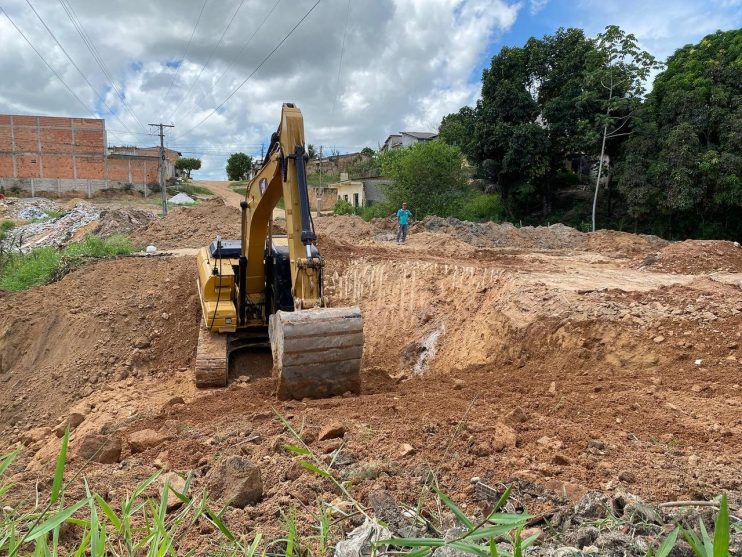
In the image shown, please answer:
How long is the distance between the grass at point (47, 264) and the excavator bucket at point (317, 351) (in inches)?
367

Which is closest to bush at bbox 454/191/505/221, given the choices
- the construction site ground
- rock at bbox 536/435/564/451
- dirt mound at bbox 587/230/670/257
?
dirt mound at bbox 587/230/670/257

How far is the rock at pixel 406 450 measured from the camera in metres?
3.39

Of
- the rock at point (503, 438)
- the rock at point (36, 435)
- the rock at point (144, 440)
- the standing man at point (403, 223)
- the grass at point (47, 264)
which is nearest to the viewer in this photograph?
the rock at point (503, 438)

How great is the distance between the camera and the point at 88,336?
902cm

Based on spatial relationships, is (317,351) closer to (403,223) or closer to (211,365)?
(211,365)

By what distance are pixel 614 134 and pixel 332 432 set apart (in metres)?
25.3

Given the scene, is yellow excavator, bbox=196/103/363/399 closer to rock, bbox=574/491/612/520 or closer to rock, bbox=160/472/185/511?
rock, bbox=160/472/185/511

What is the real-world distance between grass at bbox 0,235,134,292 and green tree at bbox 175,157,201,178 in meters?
56.7

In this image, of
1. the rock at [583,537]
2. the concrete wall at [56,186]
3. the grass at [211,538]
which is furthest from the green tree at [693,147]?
the concrete wall at [56,186]

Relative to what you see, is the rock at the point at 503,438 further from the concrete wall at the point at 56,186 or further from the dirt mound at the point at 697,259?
the concrete wall at the point at 56,186

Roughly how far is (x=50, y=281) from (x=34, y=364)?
403 centimetres

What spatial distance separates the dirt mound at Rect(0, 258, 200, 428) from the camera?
319 inches

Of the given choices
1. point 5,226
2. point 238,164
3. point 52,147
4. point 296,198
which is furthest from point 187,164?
point 296,198

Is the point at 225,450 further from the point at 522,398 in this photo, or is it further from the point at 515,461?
the point at 522,398
